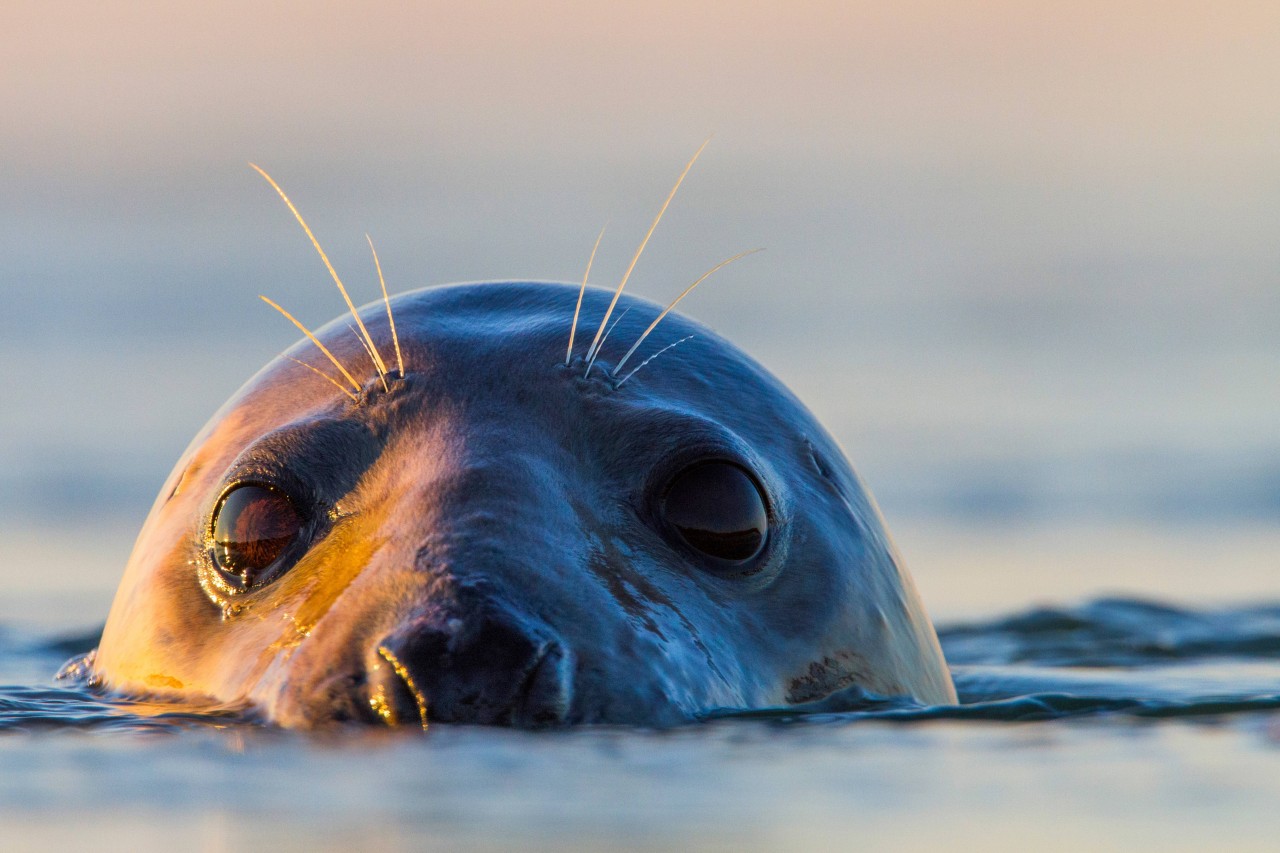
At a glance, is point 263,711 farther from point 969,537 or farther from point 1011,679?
point 969,537

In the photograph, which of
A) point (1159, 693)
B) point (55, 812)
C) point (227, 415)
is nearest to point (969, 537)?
point (1159, 693)

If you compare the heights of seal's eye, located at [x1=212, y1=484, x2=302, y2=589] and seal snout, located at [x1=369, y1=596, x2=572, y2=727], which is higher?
seal's eye, located at [x1=212, y1=484, x2=302, y2=589]

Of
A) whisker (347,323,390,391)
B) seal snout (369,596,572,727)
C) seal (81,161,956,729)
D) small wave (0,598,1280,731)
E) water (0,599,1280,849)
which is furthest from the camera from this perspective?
whisker (347,323,390,391)

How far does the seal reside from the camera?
10.8 feet

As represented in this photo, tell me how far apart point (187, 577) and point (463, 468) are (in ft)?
2.30

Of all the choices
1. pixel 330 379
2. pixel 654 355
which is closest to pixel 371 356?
pixel 330 379

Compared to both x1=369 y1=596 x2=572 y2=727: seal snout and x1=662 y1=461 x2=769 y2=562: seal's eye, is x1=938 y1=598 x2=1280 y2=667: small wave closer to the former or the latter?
x1=662 y1=461 x2=769 y2=562: seal's eye

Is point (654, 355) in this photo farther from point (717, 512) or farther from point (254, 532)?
point (254, 532)

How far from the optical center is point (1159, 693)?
4.67 m

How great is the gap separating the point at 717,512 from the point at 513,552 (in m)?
0.58

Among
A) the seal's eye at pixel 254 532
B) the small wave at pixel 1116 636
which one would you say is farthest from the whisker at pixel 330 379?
the small wave at pixel 1116 636

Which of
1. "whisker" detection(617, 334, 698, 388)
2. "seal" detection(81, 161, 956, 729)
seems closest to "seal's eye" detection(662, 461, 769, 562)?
"seal" detection(81, 161, 956, 729)

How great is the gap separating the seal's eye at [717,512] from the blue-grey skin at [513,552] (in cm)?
3

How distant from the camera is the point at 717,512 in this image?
3.92 metres
